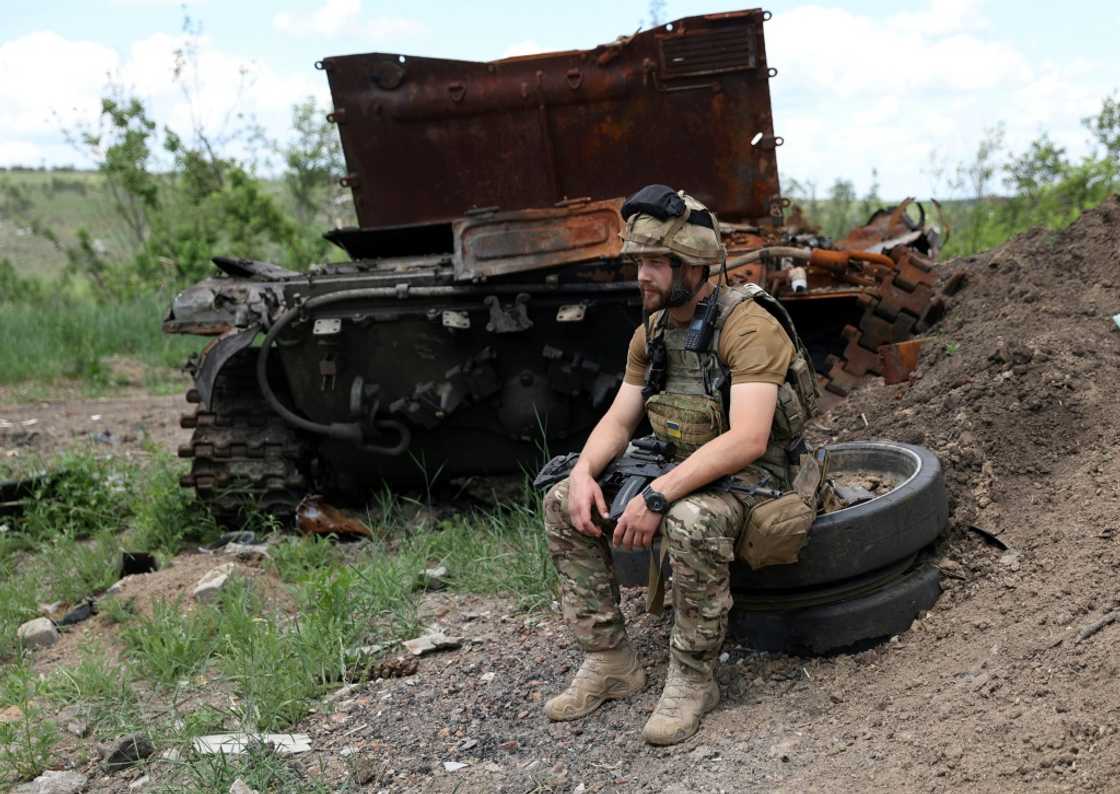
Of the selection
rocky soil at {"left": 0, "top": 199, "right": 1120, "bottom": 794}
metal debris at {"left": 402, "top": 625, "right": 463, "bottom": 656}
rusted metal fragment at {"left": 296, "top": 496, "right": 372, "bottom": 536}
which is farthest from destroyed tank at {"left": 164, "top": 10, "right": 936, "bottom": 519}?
metal debris at {"left": 402, "top": 625, "right": 463, "bottom": 656}

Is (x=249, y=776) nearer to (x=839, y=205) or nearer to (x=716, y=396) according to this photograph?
(x=716, y=396)

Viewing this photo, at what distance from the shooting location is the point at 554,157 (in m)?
6.82

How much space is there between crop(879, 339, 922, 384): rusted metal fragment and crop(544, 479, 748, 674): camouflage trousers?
8.03 ft

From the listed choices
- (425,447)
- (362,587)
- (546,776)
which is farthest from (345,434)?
(546,776)

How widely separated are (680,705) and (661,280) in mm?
1208

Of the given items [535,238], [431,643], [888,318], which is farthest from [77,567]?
[888,318]

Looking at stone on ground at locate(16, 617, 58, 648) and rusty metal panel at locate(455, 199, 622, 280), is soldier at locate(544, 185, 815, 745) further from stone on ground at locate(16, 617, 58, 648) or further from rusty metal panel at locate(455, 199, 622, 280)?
stone on ground at locate(16, 617, 58, 648)

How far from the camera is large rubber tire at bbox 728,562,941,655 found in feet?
12.0

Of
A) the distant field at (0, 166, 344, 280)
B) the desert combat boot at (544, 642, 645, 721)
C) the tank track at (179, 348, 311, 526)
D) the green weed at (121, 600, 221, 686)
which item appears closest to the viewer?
the desert combat boot at (544, 642, 645, 721)

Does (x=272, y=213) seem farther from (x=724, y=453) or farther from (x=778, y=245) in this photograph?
(x=724, y=453)

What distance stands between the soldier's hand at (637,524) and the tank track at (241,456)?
11.2 feet

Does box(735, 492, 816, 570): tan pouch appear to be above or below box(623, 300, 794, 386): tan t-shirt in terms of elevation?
below

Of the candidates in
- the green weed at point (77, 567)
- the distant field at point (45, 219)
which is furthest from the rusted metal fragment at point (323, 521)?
the distant field at point (45, 219)

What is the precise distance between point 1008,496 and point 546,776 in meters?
1.86
